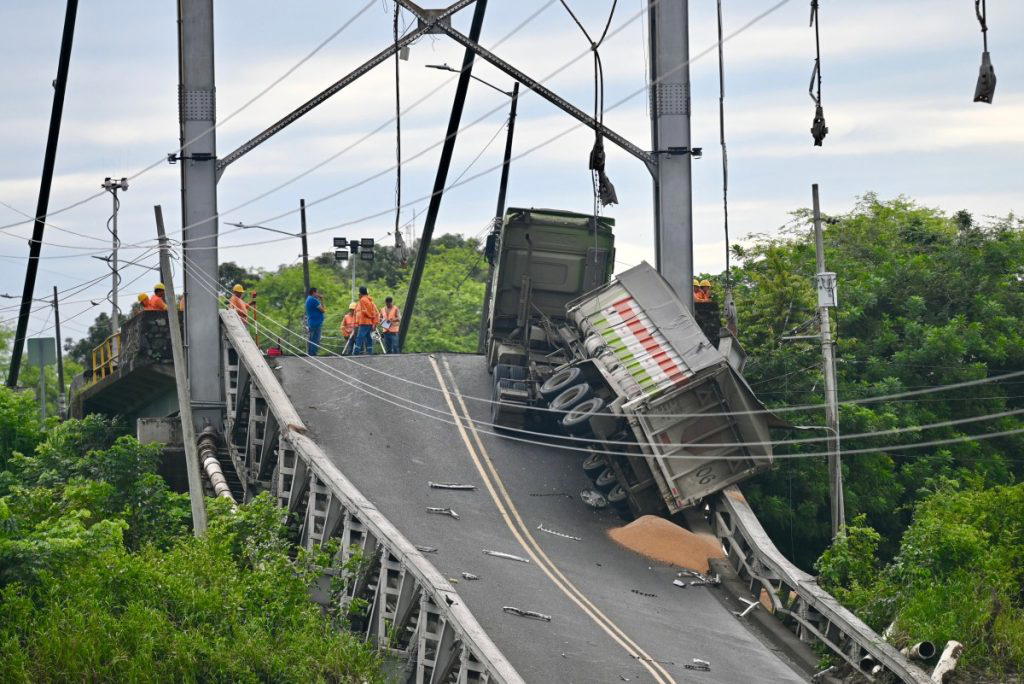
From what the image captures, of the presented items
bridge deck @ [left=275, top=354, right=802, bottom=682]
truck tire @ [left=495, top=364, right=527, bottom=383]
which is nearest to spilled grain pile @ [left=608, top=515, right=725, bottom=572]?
bridge deck @ [left=275, top=354, right=802, bottom=682]

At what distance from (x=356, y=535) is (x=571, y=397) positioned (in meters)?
5.78

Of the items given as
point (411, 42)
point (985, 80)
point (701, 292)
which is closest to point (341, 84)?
point (411, 42)

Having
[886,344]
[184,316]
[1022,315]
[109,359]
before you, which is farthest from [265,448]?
[1022,315]

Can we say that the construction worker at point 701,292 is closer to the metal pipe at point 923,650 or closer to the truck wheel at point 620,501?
the truck wheel at point 620,501

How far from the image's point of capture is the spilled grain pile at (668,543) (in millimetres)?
24844

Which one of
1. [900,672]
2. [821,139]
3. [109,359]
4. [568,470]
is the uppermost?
[821,139]

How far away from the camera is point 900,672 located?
19.3 meters

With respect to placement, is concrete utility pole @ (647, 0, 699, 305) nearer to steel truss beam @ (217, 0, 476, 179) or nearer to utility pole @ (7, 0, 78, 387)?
steel truss beam @ (217, 0, 476, 179)

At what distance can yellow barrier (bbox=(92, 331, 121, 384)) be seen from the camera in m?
35.8

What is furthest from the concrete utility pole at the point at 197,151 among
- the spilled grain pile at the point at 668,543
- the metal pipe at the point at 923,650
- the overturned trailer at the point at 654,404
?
the metal pipe at the point at 923,650

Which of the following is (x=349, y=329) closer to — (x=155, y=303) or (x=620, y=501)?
(x=155, y=303)

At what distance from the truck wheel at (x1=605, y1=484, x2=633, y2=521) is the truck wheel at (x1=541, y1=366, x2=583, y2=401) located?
7.56 ft

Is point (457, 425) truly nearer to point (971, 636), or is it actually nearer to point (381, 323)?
point (381, 323)

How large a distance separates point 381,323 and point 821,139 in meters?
20.1
